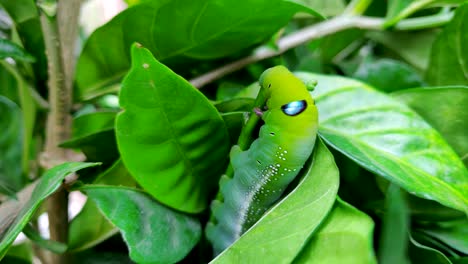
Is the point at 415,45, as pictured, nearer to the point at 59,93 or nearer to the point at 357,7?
Answer: the point at 357,7

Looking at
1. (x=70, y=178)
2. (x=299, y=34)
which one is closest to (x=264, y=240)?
(x=70, y=178)

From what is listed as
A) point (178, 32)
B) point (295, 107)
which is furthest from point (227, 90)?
point (295, 107)

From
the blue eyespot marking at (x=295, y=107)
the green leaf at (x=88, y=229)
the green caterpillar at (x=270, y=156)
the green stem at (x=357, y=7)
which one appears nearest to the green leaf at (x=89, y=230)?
the green leaf at (x=88, y=229)

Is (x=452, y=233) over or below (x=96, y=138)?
below

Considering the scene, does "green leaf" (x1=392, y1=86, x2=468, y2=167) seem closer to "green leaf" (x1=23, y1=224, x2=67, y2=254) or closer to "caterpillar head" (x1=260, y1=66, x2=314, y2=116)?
"caterpillar head" (x1=260, y1=66, x2=314, y2=116)

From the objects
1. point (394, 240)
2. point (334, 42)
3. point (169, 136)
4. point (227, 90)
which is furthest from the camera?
point (334, 42)

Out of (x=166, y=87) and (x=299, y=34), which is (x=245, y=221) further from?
(x=299, y=34)

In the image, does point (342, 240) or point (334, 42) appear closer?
point (342, 240)
